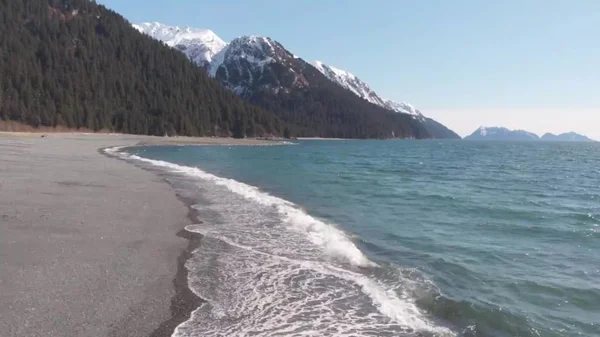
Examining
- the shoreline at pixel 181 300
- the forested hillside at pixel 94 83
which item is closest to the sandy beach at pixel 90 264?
the shoreline at pixel 181 300

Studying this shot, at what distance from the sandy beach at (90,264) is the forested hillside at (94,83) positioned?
102 metres

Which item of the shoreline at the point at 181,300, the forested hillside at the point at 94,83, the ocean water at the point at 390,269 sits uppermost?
the forested hillside at the point at 94,83

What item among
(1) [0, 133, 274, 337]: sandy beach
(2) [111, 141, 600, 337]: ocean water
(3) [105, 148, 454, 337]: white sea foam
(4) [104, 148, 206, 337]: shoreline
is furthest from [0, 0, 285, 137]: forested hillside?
(3) [105, 148, 454, 337]: white sea foam

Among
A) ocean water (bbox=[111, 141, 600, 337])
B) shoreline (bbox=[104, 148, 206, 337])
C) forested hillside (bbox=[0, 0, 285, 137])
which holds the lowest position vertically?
ocean water (bbox=[111, 141, 600, 337])

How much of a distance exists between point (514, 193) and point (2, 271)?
32.1 m

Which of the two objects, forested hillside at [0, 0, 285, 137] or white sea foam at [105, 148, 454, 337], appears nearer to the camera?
white sea foam at [105, 148, 454, 337]

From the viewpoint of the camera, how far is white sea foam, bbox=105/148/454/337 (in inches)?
342

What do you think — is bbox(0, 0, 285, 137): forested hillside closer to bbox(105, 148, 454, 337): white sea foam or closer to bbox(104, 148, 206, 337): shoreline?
bbox(104, 148, 206, 337): shoreline

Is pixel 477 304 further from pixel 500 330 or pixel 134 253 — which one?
pixel 134 253

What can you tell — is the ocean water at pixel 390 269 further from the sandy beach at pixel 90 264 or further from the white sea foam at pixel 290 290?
the sandy beach at pixel 90 264

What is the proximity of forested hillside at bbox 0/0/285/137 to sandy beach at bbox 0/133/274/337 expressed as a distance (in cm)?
10243

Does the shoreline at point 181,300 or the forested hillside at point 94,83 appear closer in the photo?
the shoreline at point 181,300

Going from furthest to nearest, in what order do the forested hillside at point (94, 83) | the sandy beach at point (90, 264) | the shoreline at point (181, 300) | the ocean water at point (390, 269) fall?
the forested hillside at point (94, 83) → the ocean water at point (390, 269) → the shoreline at point (181, 300) → the sandy beach at point (90, 264)

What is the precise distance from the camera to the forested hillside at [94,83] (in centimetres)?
12072
